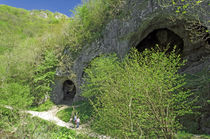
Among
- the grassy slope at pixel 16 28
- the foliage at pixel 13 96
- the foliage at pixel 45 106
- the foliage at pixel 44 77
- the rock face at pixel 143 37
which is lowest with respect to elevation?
the foliage at pixel 45 106

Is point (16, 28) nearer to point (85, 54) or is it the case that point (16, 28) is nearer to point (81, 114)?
point (85, 54)

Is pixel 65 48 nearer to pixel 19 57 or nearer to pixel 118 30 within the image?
pixel 19 57

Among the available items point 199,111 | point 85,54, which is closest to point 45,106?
point 85,54

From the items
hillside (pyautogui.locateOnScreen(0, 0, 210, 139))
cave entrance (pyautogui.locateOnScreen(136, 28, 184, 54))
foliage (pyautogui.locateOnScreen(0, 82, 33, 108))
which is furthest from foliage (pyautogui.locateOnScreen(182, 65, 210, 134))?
foliage (pyautogui.locateOnScreen(0, 82, 33, 108))

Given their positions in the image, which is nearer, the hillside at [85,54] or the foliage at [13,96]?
the hillside at [85,54]

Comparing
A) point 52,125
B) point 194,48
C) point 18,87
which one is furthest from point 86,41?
point 194,48

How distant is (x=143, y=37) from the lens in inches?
543

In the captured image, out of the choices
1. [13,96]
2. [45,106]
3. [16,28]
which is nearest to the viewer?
[13,96]

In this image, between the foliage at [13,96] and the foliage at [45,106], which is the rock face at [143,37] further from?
the foliage at [13,96]

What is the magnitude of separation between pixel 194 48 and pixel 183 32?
215 cm

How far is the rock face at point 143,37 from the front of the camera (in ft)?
36.9

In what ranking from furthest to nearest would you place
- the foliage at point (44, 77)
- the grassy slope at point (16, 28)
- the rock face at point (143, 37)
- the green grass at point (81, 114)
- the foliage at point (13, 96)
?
the grassy slope at point (16, 28), the foliage at point (44, 77), the foliage at point (13, 96), the green grass at point (81, 114), the rock face at point (143, 37)

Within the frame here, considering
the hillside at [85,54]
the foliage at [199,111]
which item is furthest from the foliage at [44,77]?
the foliage at [199,111]

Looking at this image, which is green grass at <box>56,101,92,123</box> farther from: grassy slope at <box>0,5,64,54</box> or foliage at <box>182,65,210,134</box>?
grassy slope at <box>0,5,64,54</box>
